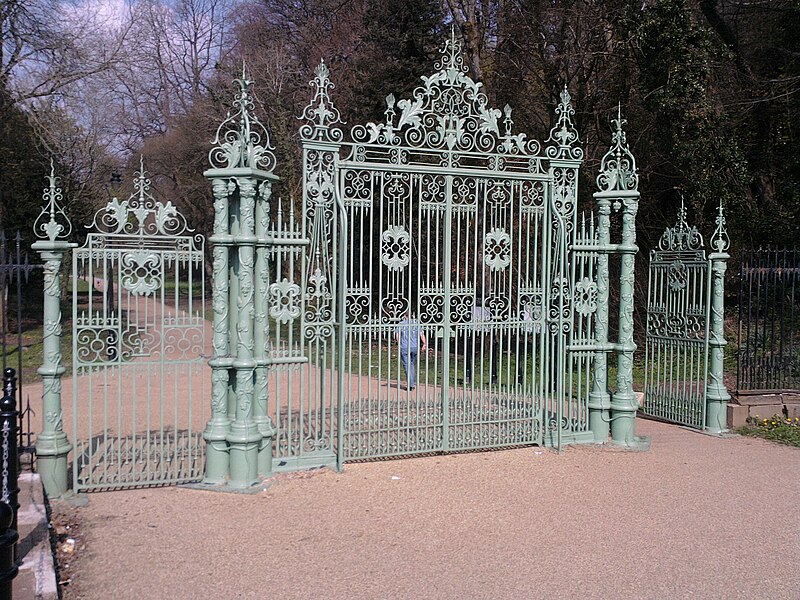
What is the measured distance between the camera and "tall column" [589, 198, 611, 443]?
8.85 m

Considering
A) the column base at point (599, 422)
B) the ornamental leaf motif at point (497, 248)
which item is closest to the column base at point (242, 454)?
the ornamental leaf motif at point (497, 248)

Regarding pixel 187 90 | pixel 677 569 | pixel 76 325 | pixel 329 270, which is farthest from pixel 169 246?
pixel 187 90

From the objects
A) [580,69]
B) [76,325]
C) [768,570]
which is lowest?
[768,570]

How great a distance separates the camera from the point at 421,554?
5465 millimetres

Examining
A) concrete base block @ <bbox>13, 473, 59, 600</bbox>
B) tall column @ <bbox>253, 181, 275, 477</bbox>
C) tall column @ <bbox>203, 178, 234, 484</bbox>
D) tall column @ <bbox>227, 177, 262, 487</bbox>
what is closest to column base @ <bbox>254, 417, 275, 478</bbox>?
tall column @ <bbox>253, 181, 275, 477</bbox>

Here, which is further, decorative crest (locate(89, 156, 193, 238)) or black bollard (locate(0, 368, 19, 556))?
decorative crest (locate(89, 156, 193, 238))

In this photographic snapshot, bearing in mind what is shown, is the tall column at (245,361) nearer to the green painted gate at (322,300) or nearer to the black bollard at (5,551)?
the green painted gate at (322,300)

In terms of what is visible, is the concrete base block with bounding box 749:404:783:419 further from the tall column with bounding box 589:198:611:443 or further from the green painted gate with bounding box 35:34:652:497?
the tall column with bounding box 589:198:611:443

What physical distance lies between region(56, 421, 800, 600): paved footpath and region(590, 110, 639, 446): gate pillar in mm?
792

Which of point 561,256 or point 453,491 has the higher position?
point 561,256

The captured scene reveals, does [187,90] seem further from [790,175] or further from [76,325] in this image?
[76,325]

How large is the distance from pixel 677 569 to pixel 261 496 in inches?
143

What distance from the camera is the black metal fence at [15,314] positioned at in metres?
6.36

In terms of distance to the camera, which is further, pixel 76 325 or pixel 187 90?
pixel 187 90
